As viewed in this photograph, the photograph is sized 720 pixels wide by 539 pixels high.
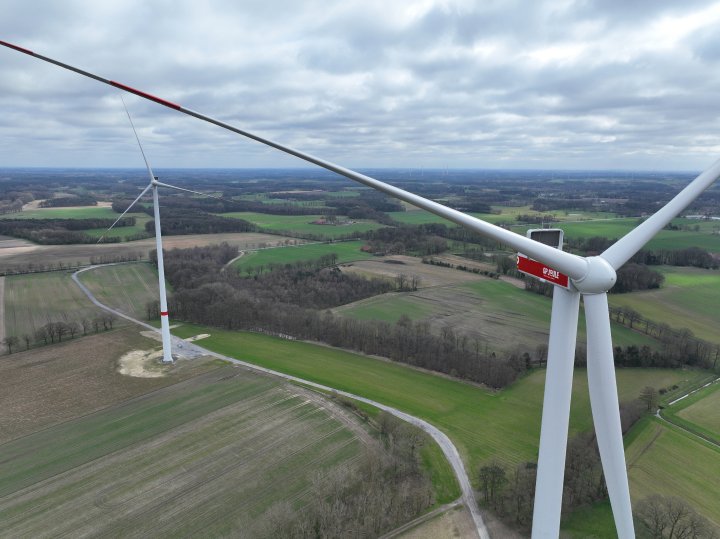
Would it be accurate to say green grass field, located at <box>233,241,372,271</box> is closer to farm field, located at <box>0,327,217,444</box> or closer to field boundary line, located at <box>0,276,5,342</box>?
field boundary line, located at <box>0,276,5,342</box>

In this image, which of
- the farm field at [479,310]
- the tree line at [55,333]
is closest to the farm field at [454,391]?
the farm field at [479,310]

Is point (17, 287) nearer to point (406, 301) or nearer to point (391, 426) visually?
point (406, 301)

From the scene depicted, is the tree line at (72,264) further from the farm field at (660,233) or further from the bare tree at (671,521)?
the farm field at (660,233)

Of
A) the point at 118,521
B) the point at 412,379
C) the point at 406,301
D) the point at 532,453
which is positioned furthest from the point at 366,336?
the point at 118,521

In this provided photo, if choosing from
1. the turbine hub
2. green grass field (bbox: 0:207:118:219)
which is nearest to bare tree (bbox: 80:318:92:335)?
the turbine hub

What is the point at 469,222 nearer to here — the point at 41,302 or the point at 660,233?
the point at 41,302

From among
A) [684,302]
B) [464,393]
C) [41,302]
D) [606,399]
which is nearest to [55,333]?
[41,302]

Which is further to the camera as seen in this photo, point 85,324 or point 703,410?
point 85,324

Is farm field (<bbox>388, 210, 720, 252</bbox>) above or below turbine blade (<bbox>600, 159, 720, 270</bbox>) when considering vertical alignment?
below
